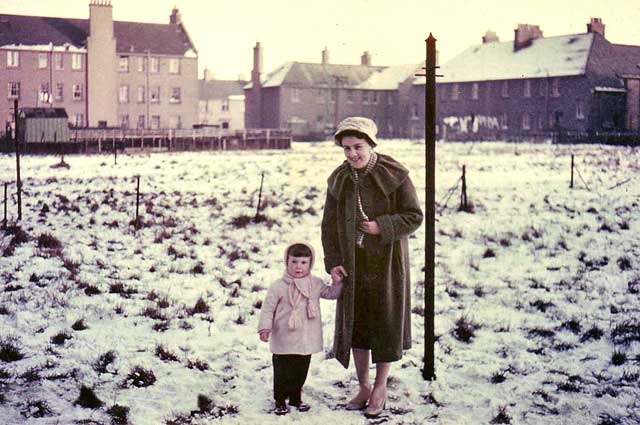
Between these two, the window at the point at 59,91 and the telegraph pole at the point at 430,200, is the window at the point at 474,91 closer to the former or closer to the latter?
the window at the point at 59,91

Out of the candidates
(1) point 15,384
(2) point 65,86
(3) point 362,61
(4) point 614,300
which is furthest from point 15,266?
(3) point 362,61

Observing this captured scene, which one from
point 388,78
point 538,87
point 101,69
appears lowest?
point 538,87

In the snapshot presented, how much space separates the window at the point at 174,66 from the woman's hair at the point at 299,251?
54199 mm

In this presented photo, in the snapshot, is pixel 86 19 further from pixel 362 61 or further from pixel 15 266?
pixel 15 266

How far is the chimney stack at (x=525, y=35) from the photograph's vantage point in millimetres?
55469

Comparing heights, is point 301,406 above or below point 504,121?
below

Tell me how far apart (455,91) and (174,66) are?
25.6 meters

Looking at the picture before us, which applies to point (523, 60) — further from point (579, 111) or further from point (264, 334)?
point (264, 334)

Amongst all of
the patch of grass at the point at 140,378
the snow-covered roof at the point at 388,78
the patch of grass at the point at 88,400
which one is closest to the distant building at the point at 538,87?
the snow-covered roof at the point at 388,78

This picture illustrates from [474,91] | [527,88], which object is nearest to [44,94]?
[474,91]

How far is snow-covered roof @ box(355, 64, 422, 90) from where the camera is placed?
68375 millimetres

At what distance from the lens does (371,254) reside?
4.81 m

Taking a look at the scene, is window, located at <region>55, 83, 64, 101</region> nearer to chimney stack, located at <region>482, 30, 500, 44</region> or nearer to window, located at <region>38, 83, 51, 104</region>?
window, located at <region>38, 83, 51, 104</region>

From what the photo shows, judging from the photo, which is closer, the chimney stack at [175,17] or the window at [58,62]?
the window at [58,62]
